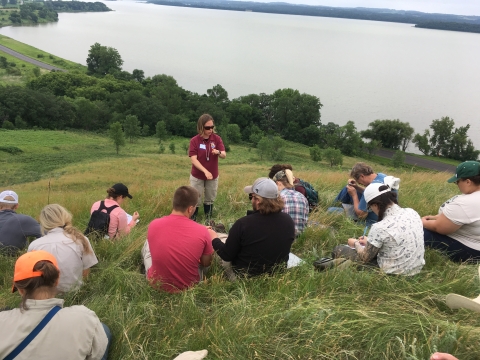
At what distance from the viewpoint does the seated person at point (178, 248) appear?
3049mm

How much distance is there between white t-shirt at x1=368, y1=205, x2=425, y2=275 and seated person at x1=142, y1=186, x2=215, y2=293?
1465mm

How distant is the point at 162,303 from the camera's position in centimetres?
288

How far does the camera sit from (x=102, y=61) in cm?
7712

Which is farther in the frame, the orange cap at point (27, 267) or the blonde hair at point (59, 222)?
the blonde hair at point (59, 222)

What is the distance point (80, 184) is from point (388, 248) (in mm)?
17716

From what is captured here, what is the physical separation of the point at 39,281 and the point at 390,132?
173 feet

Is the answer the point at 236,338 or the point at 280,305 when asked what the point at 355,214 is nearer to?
the point at 280,305

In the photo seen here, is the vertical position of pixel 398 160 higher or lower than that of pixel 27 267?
lower

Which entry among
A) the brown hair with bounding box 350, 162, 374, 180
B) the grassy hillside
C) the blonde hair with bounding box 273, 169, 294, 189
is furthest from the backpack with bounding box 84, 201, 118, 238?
the brown hair with bounding box 350, 162, 374, 180

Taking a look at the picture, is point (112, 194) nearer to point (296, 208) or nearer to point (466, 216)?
point (296, 208)

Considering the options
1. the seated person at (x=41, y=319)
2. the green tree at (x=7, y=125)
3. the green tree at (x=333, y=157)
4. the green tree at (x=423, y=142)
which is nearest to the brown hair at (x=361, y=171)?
the seated person at (x=41, y=319)

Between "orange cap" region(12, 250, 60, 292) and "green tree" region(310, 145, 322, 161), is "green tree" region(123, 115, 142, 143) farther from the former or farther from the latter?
"orange cap" region(12, 250, 60, 292)

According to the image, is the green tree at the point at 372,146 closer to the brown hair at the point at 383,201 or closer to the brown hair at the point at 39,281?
the brown hair at the point at 383,201

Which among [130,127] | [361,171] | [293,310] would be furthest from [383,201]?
[130,127]
